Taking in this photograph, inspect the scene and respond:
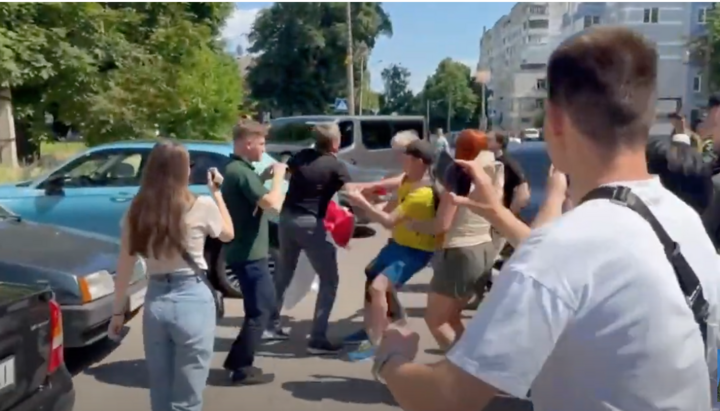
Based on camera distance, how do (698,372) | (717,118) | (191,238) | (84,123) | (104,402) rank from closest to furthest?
(698,372)
(191,238)
(717,118)
(104,402)
(84,123)

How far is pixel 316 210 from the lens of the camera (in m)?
6.76

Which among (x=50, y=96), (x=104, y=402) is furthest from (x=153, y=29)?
(x=104, y=402)

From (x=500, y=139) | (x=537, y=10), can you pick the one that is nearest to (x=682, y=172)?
(x=500, y=139)

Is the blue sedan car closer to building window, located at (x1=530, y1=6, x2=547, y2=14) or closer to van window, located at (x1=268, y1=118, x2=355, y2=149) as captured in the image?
van window, located at (x1=268, y1=118, x2=355, y2=149)

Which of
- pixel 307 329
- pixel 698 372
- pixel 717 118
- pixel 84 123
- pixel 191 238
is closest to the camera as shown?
pixel 698 372

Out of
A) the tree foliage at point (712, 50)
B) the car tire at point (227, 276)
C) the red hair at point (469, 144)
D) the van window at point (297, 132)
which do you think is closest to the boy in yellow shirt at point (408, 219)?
the red hair at point (469, 144)

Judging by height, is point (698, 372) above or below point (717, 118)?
below

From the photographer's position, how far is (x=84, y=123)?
2117 centimetres

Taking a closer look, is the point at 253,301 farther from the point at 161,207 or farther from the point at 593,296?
the point at 593,296

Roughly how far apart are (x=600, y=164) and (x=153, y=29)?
76.4 feet

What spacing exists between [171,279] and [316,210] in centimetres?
272

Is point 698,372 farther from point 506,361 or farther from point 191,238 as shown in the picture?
point 191,238

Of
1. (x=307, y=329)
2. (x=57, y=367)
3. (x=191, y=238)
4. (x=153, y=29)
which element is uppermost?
(x=153, y=29)

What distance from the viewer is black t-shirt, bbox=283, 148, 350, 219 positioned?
22.0 feet
